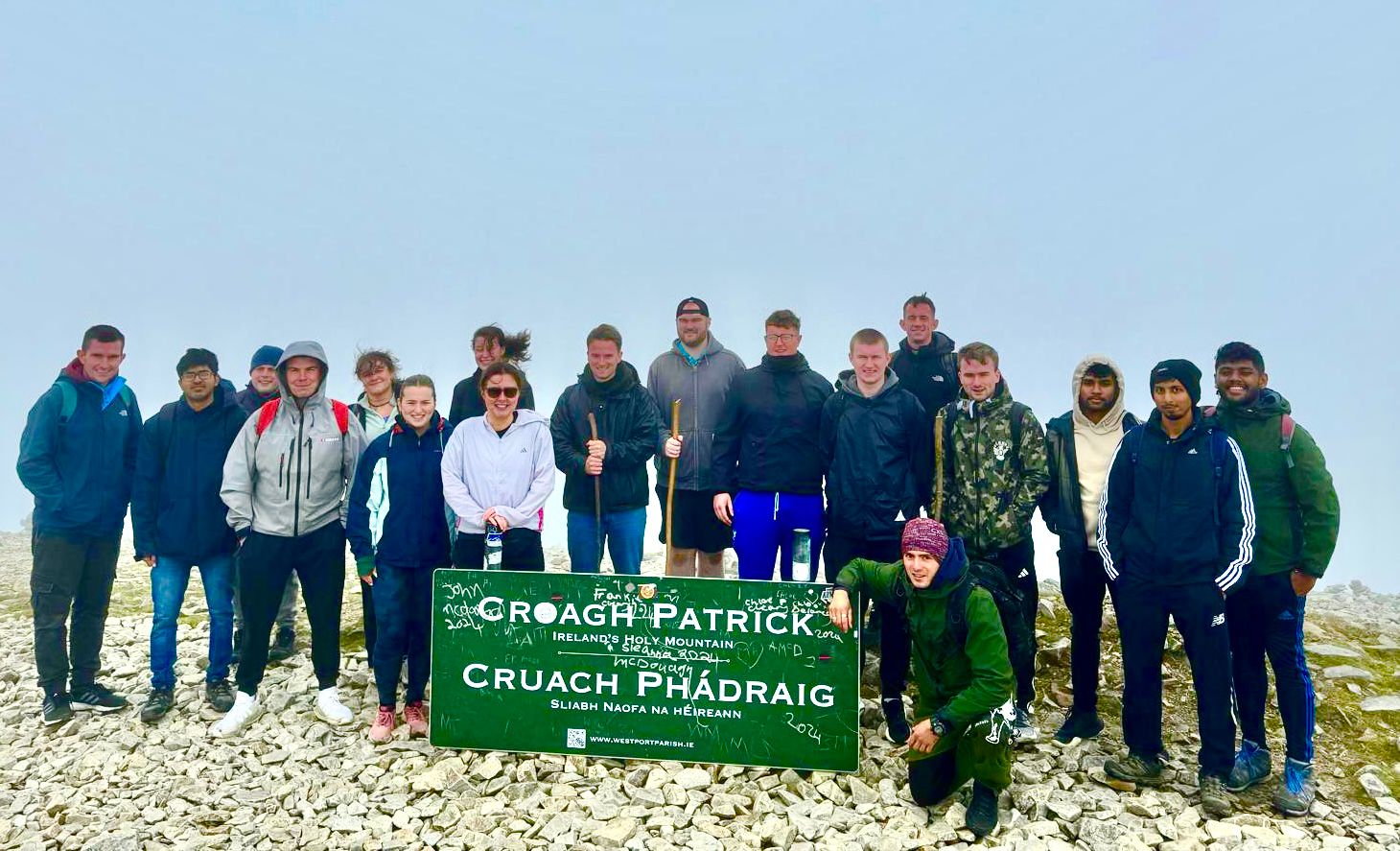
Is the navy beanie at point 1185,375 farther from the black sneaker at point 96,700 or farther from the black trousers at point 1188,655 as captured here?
the black sneaker at point 96,700

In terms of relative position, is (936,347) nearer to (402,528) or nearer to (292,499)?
A: (402,528)

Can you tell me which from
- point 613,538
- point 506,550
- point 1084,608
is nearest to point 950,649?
point 1084,608

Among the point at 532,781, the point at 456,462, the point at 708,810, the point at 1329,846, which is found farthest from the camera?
the point at 456,462

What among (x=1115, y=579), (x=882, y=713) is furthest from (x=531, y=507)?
(x=1115, y=579)

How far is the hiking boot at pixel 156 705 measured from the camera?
7727mm

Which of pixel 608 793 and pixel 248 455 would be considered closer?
pixel 608 793

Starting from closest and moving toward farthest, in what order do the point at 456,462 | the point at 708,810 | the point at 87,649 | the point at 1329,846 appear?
the point at 1329,846 < the point at 708,810 < the point at 456,462 < the point at 87,649

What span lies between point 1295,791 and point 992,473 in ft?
10.6

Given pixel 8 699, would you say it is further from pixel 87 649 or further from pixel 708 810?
pixel 708 810

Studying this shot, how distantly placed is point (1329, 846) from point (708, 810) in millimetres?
4391

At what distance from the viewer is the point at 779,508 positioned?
7.47 m

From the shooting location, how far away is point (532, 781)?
6492mm

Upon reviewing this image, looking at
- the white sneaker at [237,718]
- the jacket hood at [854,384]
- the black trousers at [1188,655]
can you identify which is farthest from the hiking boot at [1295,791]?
the white sneaker at [237,718]

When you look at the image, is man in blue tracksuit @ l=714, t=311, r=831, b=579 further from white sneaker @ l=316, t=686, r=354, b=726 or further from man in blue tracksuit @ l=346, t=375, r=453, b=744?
white sneaker @ l=316, t=686, r=354, b=726
